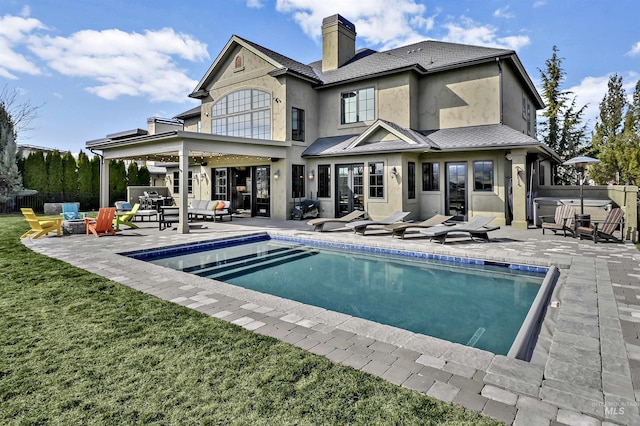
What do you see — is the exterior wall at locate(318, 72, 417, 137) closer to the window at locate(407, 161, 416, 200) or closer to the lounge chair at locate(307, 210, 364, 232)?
the window at locate(407, 161, 416, 200)

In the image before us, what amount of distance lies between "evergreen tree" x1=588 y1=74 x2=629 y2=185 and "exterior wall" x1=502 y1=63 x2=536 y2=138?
37.4 ft

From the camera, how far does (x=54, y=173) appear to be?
73.6 feet

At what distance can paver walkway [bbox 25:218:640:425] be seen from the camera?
8.43 ft

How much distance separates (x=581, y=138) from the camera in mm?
26219

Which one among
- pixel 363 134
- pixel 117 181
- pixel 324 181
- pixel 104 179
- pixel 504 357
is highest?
pixel 363 134

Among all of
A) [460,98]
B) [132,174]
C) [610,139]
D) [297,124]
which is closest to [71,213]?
[297,124]

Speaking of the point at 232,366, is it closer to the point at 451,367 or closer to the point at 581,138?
the point at 451,367

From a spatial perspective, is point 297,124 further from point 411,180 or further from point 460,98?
point 460,98

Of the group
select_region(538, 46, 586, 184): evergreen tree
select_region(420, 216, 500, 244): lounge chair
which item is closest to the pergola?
select_region(420, 216, 500, 244): lounge chair

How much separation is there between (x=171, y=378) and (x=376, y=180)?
1303cm

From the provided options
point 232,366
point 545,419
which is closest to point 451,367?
point 545,419

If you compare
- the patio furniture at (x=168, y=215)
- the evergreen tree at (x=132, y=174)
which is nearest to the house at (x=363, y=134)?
the patio furniture at (x=168, y=215)

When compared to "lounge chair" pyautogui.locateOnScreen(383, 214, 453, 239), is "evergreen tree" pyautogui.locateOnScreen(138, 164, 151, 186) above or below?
above

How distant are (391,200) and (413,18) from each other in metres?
10.5
